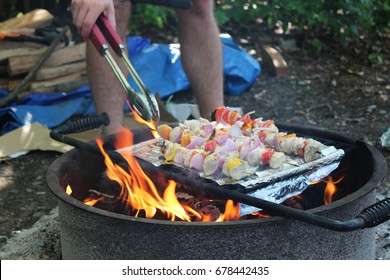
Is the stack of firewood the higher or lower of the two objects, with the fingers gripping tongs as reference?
lower

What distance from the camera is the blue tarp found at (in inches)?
174

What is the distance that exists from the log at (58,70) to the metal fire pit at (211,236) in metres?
2.62

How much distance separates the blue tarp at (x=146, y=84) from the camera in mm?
4414

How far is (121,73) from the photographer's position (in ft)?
7.73

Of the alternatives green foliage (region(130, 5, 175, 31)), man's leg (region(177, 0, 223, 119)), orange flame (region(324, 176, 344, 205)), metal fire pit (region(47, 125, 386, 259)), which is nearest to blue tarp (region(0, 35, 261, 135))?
green foliage (region(130, 5, 175, 31))

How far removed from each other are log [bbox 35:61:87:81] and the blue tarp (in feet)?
0.68

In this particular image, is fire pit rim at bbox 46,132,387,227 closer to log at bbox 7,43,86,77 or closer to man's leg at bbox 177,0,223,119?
man's leg at bbox 177,0,223,119

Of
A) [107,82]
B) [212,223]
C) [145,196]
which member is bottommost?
[107,82]

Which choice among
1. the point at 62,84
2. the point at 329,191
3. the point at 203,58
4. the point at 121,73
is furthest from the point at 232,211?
the point at 62,84

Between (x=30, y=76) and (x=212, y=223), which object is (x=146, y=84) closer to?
(x=30, y=76)

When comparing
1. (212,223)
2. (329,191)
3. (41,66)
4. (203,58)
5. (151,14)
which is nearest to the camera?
(212,223)

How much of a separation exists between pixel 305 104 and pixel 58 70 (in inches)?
75.7

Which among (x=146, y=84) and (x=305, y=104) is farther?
(x=305, y=104)
